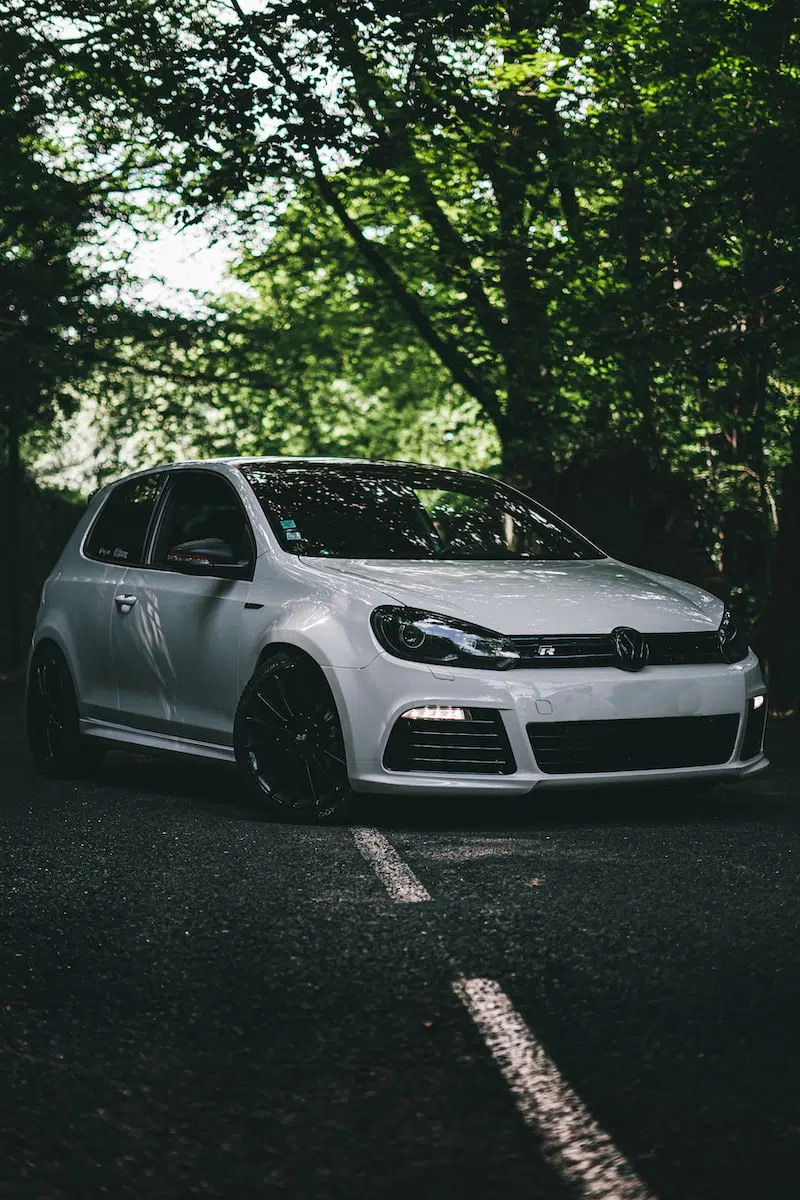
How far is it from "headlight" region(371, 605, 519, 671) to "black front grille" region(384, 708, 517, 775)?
0.22 metres

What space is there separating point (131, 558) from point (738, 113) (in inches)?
315

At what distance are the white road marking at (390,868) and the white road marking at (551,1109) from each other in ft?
4.25

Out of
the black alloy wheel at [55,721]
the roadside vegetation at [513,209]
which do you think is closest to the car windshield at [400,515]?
the black alloy wheel at [55,721]

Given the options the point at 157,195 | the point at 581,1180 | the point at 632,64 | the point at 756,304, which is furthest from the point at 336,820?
the point at 157,195

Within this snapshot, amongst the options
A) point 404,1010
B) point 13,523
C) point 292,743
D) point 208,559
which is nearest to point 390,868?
point 292,743

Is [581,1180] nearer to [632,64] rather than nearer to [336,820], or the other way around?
[336,820]

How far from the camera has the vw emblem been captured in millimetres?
7344

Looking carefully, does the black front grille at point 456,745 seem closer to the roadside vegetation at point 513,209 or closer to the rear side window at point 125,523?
the rear side window at point 125,523

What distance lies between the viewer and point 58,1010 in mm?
4605

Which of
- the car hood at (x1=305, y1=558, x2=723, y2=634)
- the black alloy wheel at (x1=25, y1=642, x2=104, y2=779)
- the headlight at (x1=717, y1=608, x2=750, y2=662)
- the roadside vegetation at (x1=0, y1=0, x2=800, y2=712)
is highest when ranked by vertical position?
the roadside vegetation at (x1=0, y1=0, x2=800, y2=712)

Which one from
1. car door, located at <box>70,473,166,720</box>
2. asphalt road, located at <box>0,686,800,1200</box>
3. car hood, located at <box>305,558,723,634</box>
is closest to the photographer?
asphalt road, located at <box>0,686,800,1200</box>

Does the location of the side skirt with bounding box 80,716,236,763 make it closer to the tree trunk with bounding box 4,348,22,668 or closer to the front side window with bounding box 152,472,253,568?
the front side window with bounding box 152,472,253,568

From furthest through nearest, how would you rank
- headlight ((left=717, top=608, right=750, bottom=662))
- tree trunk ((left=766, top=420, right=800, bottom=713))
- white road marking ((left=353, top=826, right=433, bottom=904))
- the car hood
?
tree trunk ((left=766, top=420, right=800, bottom=713)), headlight ((left=717, top=608, right=750, bottom=662)), the car hood, white road marking ((left=353, top=826, right=433, bottom=904))

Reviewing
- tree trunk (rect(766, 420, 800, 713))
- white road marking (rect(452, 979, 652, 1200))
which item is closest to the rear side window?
white road marking (rect(452, 979, 652, 1200))
